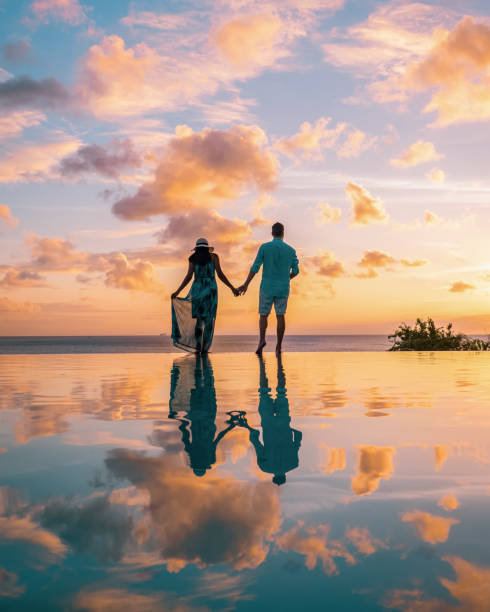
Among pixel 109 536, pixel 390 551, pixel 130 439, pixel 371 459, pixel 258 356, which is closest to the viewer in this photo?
pixel 390 551

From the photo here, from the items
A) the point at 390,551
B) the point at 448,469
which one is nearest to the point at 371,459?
the point at 448,469

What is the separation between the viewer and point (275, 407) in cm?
476

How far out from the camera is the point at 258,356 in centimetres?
1245

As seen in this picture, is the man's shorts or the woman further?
the man's shorts

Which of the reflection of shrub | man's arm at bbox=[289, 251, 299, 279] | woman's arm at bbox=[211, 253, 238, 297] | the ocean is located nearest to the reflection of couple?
woman's arm at bbox=[211, 253, 238, 297]

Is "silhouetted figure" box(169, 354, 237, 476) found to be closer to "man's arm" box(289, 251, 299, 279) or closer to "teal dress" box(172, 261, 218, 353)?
"teal dress" box(172, 261, 218, 353)

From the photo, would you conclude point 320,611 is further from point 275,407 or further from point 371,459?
point 275,407

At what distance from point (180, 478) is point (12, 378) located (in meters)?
6.08

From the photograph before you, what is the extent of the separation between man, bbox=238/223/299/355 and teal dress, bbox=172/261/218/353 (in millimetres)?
927

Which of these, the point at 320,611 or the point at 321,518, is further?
the point at 321,518

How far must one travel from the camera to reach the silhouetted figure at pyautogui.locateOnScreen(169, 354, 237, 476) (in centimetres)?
301

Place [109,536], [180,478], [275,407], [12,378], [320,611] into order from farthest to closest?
1. [12,378]
2. [275,407]
3. [180,478]
4. [109,536]
5. [320,611]

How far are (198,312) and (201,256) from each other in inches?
47.2

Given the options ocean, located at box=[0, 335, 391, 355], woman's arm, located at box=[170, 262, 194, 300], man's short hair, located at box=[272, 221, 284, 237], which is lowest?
ocean, located at box=[0, 335, 391, 355]
